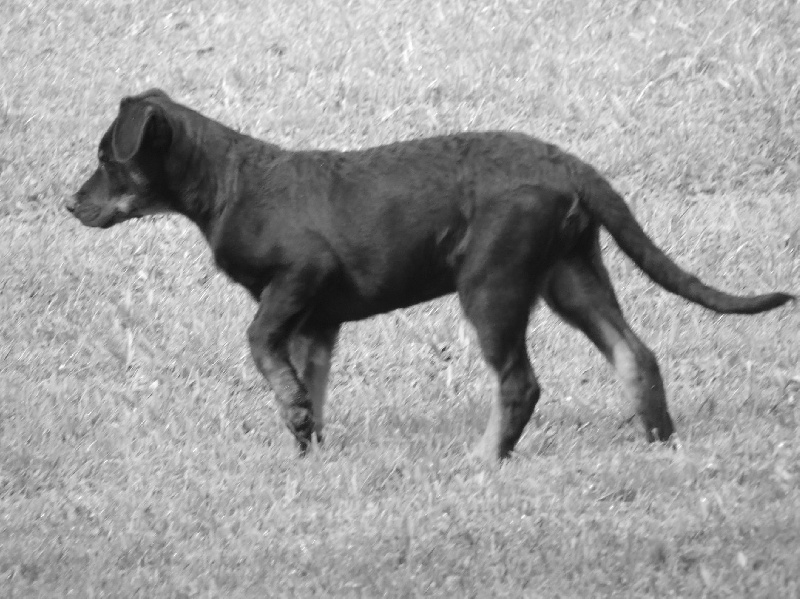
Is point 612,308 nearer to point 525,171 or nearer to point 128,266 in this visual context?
point 525,171

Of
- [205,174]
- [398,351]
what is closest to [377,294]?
[205,174]

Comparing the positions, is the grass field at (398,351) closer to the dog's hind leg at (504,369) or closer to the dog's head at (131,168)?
the dog's hind leg at (504,369)

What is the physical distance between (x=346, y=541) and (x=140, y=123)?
8.30ft

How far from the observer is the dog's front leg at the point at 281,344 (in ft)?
21.6

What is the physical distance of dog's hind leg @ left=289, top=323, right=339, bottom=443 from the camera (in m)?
7.02

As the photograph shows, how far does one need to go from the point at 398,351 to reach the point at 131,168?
2.32 meters

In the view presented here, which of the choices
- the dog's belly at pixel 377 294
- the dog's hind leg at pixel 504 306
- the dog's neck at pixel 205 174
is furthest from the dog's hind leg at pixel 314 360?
the dog's hind leg at pixel 504 306

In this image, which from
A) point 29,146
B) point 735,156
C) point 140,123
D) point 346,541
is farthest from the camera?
point 29,146

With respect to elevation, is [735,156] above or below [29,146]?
above

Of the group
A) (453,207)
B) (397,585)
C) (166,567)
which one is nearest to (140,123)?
(453,207)

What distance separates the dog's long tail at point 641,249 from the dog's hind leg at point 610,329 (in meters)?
0.18

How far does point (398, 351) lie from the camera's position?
341 inches

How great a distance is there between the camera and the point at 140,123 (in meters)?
6.93

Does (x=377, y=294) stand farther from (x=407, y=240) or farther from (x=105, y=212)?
(x=105, y=212)
